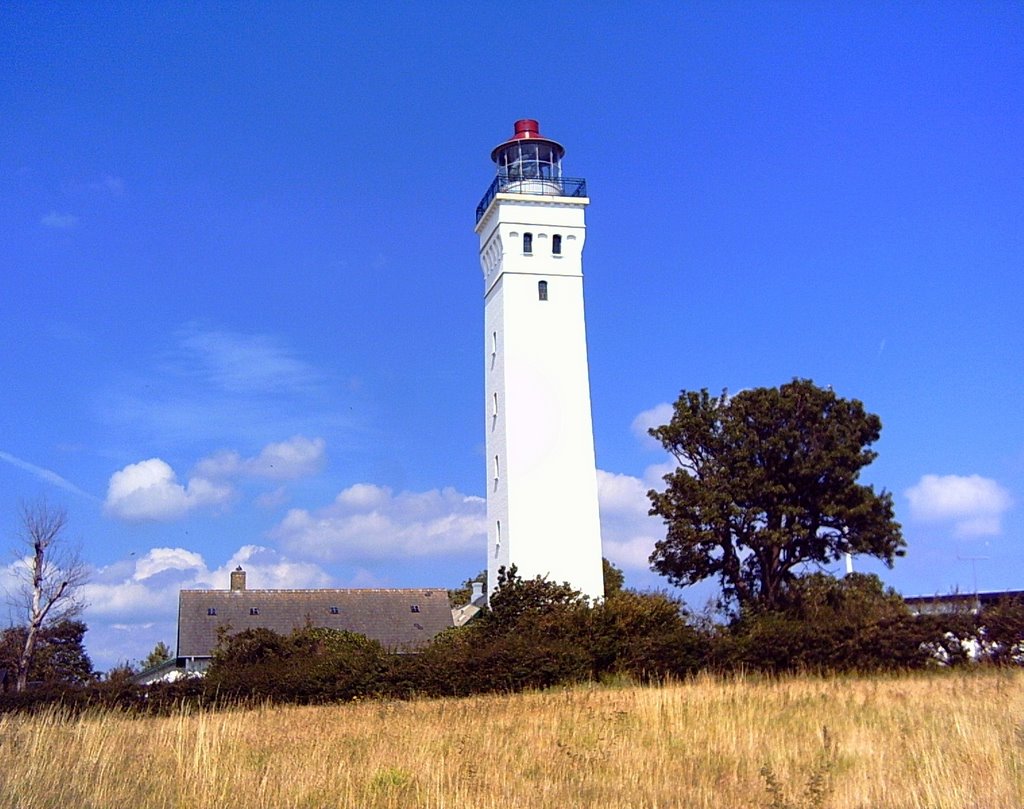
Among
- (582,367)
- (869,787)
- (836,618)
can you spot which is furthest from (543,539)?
(869,787)

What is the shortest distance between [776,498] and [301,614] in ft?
69.0

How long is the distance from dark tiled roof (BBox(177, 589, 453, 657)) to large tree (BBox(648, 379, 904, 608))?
509 inches

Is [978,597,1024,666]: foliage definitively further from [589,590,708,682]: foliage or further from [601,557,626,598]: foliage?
[601,557,626,598]: foliage

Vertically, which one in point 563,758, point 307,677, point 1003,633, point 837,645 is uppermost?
point 1003,633

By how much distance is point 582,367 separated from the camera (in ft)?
124

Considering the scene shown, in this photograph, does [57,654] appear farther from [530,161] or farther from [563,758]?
[563,758]

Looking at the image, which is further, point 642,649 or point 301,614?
point 301,614

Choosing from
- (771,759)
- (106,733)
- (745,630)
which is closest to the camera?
(771,759)

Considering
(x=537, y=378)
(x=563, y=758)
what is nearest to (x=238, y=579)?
(x=537, y=378)

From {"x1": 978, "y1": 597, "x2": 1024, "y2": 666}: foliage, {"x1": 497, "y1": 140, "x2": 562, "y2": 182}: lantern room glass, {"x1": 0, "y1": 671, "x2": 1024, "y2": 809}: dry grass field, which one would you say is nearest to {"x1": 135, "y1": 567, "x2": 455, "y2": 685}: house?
{"x1": 497, "y1": 140, "x2": 562, "y2": 182}: lantern room glass

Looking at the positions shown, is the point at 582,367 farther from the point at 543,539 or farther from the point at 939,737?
the point at 939,737

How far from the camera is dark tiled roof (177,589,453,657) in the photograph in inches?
1754

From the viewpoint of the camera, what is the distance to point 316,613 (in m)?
46.1

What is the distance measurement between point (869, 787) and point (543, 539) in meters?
26.4
